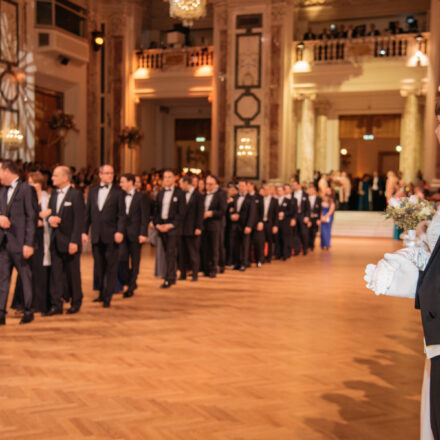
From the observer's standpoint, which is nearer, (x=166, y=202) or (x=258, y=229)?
(x=166, y=202)

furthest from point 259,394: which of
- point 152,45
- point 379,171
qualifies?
point 379,171

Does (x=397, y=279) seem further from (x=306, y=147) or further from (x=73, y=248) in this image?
(x=306, y=147)

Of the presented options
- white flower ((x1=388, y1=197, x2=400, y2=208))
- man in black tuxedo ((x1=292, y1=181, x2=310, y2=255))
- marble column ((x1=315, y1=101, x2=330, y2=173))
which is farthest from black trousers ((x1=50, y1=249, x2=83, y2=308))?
marble column ((x1=315, y1=101, x2=330, y2=173))

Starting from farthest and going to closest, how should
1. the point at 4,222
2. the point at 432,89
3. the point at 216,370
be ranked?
the point at 432,89 → the point at 4,222 → the point at 216,370

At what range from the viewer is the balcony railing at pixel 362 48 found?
59.3 ft

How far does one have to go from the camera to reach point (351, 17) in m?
21.0

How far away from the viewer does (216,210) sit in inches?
362

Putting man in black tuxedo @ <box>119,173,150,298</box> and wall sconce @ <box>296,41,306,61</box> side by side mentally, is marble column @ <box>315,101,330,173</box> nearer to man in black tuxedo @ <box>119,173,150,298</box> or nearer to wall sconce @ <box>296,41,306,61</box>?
wall sconce @ <box>296,41,306,61</box>

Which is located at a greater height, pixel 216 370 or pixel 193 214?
pixel 193 214

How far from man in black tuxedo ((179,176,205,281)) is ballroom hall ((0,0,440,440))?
0.04m

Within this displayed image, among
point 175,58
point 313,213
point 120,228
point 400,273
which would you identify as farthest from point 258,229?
point 175,58

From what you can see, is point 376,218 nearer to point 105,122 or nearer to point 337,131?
point 337,131

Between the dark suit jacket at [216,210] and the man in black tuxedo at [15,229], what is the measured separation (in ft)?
12.7

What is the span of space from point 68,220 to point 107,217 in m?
0.58
